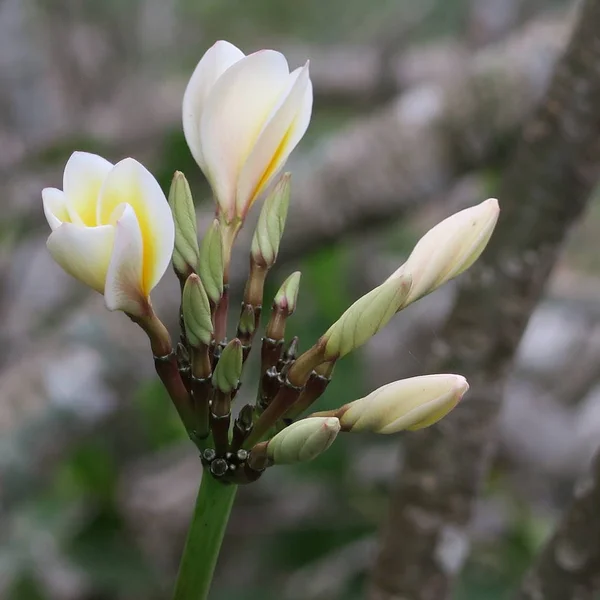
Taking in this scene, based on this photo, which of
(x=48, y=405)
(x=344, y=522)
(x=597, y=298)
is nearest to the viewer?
(x=48, y=405)

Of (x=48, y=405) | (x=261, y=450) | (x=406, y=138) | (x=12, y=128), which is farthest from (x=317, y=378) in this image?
(x=12, y=128)

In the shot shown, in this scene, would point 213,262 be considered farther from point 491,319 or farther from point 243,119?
point 491,319

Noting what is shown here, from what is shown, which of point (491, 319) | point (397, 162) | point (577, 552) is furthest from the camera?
point (397, 162)

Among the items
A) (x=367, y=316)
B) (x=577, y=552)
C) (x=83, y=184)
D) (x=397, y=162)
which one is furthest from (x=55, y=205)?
(x=397, y=162)

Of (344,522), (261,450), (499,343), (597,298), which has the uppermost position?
(261,450)

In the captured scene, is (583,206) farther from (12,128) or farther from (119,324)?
(12,128)

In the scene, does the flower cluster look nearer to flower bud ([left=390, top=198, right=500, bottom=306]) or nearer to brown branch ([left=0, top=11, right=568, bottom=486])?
flower bud ([left=390, top=198, right=500, bottom=306])

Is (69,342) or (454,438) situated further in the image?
(69,342)
